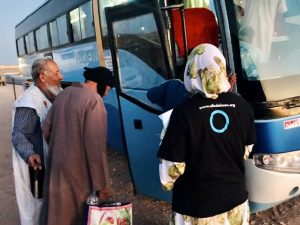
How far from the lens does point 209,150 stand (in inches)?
89.1

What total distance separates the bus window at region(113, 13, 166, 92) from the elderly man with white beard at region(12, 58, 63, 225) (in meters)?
1.04

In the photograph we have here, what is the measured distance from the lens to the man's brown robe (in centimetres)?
291

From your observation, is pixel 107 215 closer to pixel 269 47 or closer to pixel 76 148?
pixel 76 148

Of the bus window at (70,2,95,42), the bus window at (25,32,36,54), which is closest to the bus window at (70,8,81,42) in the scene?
the bus window at (70,2,95,42)

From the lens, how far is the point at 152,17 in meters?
3.75

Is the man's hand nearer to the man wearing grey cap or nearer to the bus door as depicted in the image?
the man wearing grey cap

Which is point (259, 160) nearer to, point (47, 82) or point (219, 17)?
point (219, 17)

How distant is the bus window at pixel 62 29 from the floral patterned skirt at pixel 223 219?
258 inches

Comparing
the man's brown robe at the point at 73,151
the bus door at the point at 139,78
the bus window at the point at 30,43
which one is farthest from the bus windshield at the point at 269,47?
the bus window at the point at 30,43

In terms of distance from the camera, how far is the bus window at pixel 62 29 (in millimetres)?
8328

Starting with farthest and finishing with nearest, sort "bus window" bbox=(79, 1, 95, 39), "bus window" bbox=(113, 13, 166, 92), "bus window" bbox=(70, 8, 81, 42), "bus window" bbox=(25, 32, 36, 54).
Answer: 1. "bus window" bbox=(25, 32, 36, 54)
2. "bus window" bbox=(70, 8, 81, 42)
3. "bus window" bbox=(79, 1, 95, 39)
4. "bus window" bbox=(113, 13, 166, 92)

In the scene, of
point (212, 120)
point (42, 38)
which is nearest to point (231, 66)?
point (212, 120)

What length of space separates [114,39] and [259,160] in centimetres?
222

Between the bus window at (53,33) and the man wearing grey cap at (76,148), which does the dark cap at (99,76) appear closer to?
the man wearing grey cap at (76,148)
